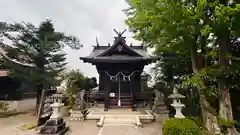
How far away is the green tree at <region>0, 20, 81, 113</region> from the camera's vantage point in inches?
412

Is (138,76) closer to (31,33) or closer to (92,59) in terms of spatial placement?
(92,59)

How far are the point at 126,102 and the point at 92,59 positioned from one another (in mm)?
4549

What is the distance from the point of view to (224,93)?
246 inches

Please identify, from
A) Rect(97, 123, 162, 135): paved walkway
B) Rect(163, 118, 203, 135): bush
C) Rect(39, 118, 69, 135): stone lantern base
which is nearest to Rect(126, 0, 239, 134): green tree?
Rect(163, 118, 203, 135): bush

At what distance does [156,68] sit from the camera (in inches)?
491

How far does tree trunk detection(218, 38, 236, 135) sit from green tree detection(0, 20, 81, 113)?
9618 mm

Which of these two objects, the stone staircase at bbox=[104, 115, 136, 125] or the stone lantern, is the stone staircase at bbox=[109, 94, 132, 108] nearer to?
the stone staircase at bbox=[104, 115, 136, 125]

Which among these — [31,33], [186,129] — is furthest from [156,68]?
[31,33]

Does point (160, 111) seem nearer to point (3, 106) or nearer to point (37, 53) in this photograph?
point (37, 53)

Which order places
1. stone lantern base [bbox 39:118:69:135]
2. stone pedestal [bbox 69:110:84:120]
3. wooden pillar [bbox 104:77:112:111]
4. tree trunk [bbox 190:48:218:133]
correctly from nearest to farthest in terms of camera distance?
stone lantern base [bbox 39:118:69:135] → tree trunk [bbox 190:48:218:133] → stone pedestal [bbox 69:110:84:120] → wooden pillar [bbox 104:77:112:111]

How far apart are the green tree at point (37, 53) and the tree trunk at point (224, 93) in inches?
379

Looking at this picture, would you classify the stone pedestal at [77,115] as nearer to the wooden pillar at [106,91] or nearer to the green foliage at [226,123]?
the wooden pillar at [106,91]

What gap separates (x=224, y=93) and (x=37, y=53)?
35.6ft

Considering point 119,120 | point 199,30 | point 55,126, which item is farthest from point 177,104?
point 55,126
